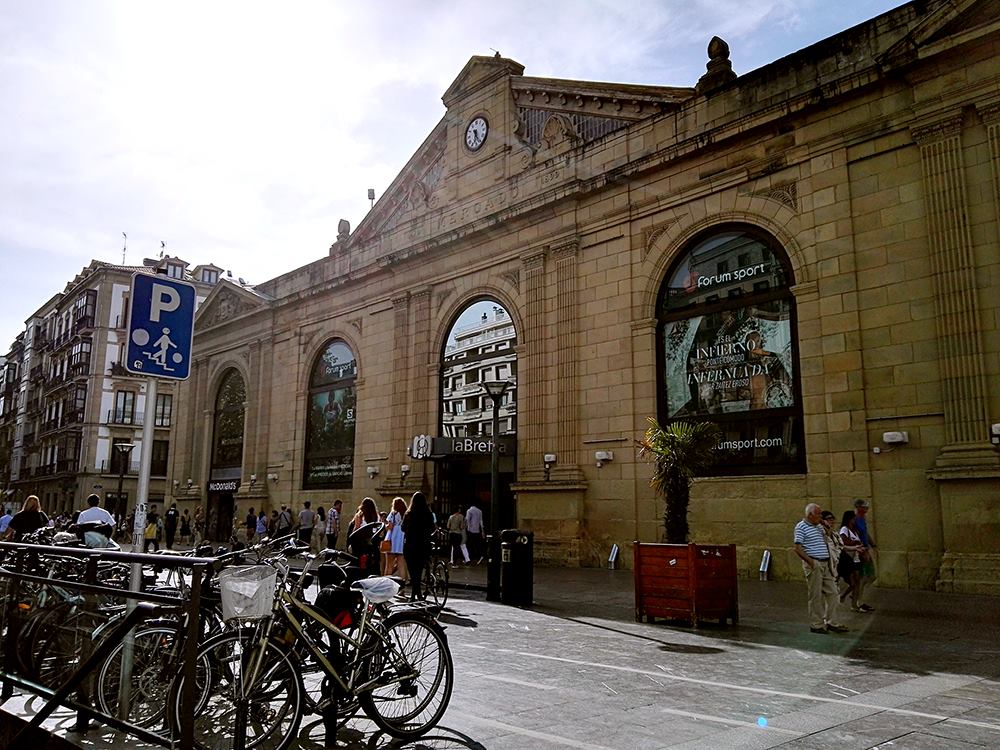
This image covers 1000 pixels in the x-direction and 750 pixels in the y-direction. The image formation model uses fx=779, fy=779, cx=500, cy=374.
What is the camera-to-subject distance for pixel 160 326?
5609mm

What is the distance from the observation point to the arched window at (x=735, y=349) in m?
16.3

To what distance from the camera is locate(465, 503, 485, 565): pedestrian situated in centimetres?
2150

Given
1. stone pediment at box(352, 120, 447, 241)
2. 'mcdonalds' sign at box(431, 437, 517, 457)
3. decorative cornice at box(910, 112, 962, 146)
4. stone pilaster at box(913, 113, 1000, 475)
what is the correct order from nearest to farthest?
stone pilaster at box(913, 113, 1000, 475) < decorative cornice at box(910, 112, 962, 146) < 'mcdonalds' sign at box(431, 437, 517, 457) < stone pediment at box(352, 120, 447, 241)

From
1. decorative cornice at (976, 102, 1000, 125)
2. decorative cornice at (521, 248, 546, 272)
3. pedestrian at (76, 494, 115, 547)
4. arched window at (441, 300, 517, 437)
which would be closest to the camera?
pedestrian at (76, 494, 115, 547)

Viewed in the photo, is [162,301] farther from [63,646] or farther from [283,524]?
[283,524]

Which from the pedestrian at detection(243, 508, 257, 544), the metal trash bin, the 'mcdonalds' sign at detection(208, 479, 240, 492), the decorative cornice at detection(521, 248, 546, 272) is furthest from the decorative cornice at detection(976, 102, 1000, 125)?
the 'mcdonalds' sign at detection(208, 479, 240, 492)

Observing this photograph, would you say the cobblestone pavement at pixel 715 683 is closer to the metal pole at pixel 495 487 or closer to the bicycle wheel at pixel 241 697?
the bicycle wheel at pixel 241 697

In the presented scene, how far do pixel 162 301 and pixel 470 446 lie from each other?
A: 16709 mm

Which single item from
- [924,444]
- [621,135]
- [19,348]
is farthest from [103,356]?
[924,444]

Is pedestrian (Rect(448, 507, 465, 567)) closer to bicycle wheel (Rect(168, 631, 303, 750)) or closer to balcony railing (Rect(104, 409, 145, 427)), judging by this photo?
bicycle wheel (Rect(168, 631, 303, 750))

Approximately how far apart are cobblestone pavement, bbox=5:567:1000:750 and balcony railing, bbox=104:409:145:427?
50767 mm

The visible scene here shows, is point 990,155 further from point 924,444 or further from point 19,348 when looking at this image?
point 19,348

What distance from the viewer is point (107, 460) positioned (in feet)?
177

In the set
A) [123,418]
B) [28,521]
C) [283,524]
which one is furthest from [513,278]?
[123,418]
